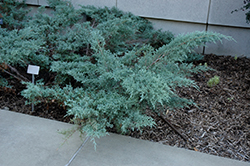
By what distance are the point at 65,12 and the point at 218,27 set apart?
349cm

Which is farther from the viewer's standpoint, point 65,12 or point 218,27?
point 218,27

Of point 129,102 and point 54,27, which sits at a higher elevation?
point 54,27

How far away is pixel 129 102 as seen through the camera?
251 centimetres

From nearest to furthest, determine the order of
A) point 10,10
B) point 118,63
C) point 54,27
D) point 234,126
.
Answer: point 118,63, point 234,126, point 54,27, point 10,10

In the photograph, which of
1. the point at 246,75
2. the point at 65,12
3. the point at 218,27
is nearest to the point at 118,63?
the point at 65,12

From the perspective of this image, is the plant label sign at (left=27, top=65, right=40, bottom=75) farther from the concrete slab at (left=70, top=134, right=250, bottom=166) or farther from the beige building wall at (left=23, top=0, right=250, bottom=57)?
the beige building wall at (left=23, top=0, right=250, bottom=57)

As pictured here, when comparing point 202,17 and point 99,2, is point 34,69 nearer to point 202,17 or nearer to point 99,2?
point 99,2

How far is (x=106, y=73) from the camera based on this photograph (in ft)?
8.66

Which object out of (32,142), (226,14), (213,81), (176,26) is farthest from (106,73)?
(226,14)

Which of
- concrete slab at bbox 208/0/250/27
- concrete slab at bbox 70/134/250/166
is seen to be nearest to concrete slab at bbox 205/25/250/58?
concrete slab at bbox 208/0/250/27

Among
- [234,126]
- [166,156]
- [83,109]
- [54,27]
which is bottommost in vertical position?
[166,156]

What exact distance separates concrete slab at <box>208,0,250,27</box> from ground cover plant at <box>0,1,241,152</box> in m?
2.37

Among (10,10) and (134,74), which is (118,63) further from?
(10,10)

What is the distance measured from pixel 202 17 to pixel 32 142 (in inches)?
181
